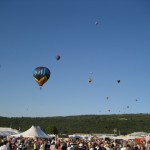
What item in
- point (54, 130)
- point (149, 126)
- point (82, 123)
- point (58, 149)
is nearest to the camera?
point (58, 149)

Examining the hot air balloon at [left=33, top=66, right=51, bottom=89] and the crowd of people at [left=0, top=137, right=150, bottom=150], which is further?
the hot air balloon at [left=33, top=66, right=51, bottom=89]

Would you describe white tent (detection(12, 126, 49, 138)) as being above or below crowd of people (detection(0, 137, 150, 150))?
above

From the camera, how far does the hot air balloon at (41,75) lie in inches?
1645

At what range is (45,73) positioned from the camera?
41.8 m

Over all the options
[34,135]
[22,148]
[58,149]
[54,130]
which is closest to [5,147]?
[58,149]

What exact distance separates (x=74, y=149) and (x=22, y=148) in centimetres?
911

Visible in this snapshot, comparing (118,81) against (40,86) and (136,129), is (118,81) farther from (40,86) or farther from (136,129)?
(136,129)

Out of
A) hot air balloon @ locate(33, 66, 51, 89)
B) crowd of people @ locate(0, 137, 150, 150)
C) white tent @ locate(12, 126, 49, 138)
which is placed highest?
hot air balloon @ locate(33, 66, 51, 89)

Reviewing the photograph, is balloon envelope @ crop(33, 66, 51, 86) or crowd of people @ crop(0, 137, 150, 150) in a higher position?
balloon envelope @ crop(33, 66, 51, 86)

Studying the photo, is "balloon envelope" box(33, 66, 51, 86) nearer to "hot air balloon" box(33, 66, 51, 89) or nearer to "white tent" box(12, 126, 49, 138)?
"hot air balloon" box(33, 66, 51, 89)

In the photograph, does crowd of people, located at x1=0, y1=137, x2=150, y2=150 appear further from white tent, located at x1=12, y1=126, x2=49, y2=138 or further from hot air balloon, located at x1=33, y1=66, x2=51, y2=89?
hot air balloon, located at x1=33, y1=66, x2=51, y2=89

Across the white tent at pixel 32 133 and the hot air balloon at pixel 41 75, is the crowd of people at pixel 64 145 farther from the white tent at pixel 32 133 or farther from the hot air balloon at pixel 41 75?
the hot air balloon at pixel 41 75

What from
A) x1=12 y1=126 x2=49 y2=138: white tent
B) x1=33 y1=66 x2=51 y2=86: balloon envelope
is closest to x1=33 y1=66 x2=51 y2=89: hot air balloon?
x1=33 y1=66 x2=51 y2=86: balloon envelope

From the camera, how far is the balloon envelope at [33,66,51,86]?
41781mm
